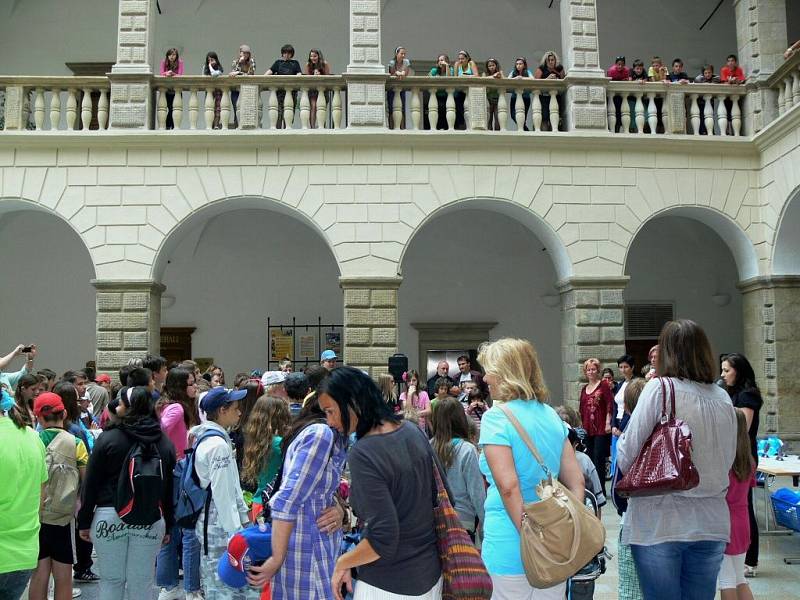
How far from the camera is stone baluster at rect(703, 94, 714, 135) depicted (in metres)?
11.4

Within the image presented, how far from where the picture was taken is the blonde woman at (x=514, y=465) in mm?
2857

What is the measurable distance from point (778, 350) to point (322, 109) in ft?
25.8

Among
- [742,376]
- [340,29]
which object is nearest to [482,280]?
[340,29]

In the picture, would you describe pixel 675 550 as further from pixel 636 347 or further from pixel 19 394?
pixel 636 347

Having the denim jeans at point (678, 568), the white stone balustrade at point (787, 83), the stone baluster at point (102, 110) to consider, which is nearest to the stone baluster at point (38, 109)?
the stone baluster at point (102, 110)

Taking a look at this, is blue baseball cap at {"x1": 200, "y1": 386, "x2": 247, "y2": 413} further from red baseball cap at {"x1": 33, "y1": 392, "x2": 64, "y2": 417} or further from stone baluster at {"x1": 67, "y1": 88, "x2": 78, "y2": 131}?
stone baluster at {"x1": 67, "y1": 88, "x2": 78, "y2": 131}

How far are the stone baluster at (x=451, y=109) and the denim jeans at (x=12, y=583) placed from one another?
8.88 metres

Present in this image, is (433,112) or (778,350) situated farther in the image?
(778,350)

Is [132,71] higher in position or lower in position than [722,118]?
higher

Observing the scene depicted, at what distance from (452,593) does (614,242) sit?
9.33 meters

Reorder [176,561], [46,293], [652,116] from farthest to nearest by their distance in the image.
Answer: [46,293] < [652,116] < [176,561]

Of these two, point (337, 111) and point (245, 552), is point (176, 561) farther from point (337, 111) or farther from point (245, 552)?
point (337, 111)

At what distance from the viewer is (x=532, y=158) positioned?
11.2 m

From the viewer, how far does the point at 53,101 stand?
10.8m
